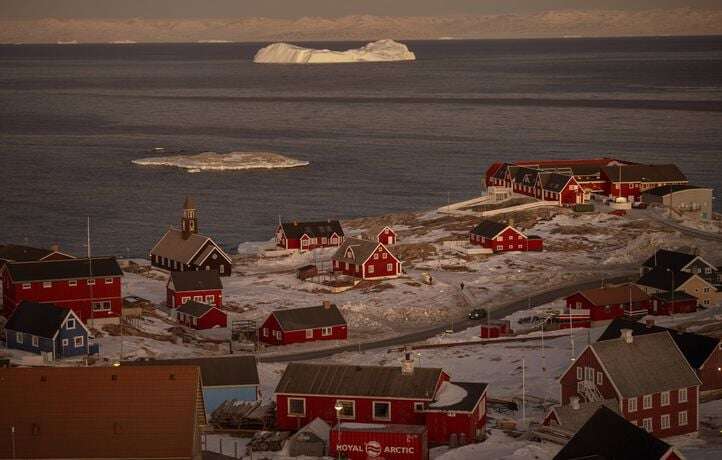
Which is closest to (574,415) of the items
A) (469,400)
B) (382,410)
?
(469,400)

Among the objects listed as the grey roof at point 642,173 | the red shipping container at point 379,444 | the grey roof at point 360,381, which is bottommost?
the red shipping container at point 379,444

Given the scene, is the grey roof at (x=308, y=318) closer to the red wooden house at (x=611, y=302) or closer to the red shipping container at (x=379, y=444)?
the red wooden house at (x=611, y=302)

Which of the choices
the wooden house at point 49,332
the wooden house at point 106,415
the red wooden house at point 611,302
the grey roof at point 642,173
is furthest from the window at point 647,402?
the grey roof at point 642,173

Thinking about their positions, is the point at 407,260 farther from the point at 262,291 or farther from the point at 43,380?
the point at 43,380

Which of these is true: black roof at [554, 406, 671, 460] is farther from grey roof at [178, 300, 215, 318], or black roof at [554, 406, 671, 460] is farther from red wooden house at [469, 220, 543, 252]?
red wooden house at [469, 220, 543, 252]

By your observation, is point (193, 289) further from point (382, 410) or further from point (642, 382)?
point (642, 382)

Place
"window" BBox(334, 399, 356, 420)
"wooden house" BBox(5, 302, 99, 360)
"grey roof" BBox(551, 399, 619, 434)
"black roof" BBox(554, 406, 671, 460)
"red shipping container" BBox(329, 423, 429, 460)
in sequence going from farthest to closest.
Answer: "wooden house" BBox(5, 302, 99, 360), "window" BBox(334, 399, 356, 420), "grey roof" BBox(551, 399, 619, 434), "red shipping container" BBox(329, 423, 429, 460), "black roof" BBox(554, 406, 671, 460)

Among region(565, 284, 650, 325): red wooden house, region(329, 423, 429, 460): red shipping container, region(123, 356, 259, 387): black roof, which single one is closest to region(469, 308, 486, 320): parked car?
region(565, 284, 650, 325): red wooden house
